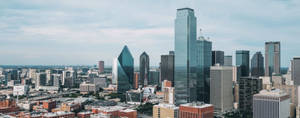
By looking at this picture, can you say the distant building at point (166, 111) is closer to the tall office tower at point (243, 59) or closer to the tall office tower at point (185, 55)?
the tall office tower at point (185, 55)

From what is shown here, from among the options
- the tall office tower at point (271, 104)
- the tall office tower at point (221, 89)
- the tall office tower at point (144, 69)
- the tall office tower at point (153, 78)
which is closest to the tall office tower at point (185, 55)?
the tall office tower at point (221, 89)

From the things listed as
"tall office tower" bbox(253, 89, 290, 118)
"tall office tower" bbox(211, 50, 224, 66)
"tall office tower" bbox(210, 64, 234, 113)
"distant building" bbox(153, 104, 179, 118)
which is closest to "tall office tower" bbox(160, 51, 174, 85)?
"tall office tower" bbox(211, 50, 224, 66)

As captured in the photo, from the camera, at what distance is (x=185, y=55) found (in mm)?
70375

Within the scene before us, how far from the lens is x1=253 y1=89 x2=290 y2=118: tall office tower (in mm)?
48625

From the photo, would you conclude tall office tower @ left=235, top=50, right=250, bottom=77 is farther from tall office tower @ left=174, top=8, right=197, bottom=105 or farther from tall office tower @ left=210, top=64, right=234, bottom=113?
tall office tower @ left=174, top=8, right=197, bottom=105

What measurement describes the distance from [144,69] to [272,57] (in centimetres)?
6364

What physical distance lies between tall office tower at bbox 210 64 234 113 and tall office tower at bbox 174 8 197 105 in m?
5.64

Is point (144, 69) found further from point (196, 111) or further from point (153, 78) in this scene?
point (196, 111)

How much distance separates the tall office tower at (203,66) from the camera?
74.0 m

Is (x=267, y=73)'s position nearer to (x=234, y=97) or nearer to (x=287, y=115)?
(x=234, y=97)

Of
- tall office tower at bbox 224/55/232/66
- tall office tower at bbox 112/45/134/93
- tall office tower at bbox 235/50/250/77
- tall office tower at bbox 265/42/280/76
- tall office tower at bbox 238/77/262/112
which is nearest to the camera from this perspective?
tall office tower at bbox 238/77/262/112

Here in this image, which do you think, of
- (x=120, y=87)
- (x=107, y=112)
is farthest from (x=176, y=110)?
(x=120, y=87)

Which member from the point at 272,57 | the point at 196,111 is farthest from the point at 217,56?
the point at 196,111

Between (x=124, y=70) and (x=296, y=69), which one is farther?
(x=124, y=70)
